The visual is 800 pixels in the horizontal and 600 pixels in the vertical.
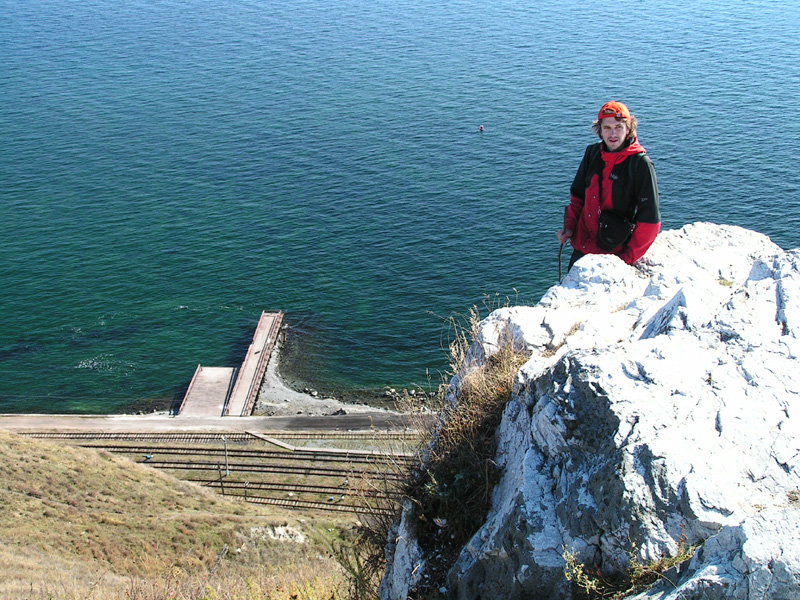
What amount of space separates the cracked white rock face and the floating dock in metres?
41.4

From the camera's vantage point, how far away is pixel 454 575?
6.88m

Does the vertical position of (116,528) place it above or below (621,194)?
below

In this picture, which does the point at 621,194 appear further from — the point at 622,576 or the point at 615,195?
the point at 622,576

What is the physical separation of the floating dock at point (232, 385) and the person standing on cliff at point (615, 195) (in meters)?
39.4

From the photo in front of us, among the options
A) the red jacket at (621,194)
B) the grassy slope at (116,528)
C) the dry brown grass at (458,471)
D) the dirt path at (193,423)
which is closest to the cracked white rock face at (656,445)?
the dry brown grass at (458,471)

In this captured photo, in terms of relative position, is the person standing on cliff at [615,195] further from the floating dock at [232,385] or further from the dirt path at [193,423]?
the floating dock at [232,385]

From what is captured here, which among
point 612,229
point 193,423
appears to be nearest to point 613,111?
point 612,229

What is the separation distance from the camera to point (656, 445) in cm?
573

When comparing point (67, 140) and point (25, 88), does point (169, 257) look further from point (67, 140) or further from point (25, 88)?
point (25, 88)

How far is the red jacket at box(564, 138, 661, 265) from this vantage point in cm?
949

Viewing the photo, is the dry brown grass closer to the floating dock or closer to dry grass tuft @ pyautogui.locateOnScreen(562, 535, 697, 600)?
dry grass tuft @ pyautogui.locateOnScreen(562, 535, 697, 600)

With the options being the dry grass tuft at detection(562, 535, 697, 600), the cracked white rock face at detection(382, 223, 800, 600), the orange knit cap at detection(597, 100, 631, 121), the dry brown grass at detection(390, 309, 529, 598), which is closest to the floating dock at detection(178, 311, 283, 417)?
the dry brown grass at detection(390, 309, 529, 598)

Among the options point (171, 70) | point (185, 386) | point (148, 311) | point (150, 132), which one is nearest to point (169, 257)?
point (148, 311)

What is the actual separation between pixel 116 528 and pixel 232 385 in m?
23.3
